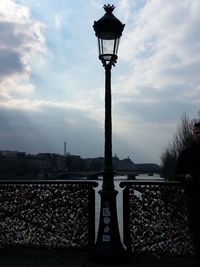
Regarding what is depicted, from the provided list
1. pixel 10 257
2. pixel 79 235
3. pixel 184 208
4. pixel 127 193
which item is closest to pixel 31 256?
pixel 10 257

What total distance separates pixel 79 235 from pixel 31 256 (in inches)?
36.9

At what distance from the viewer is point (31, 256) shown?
7.77 metres

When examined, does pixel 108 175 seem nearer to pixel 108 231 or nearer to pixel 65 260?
pixel 108 231

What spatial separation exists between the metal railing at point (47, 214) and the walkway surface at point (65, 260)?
0.26 metres

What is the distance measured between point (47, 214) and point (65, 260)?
1.15 meters

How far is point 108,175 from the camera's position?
7539 millimetres

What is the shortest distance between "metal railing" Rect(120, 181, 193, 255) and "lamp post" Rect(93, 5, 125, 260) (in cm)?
41

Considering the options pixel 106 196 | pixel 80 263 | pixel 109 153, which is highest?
pixel 109 153

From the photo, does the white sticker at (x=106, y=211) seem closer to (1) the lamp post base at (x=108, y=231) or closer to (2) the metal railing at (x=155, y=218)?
(1) the lamp post base at (x=108, y=231)

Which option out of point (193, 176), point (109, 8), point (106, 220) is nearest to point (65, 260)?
point (106, 220)

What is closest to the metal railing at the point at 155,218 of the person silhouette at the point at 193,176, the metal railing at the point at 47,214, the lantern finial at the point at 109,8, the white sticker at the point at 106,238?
the white sticker at the point at 106,238

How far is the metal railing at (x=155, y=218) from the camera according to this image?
25.2ft

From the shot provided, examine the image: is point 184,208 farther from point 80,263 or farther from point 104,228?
point 80,263

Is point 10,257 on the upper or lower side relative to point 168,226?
lower
